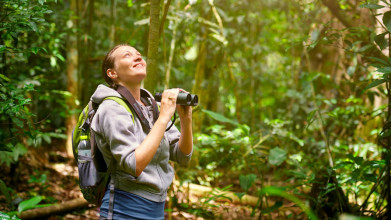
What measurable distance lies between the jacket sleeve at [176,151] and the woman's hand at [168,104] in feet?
1.19

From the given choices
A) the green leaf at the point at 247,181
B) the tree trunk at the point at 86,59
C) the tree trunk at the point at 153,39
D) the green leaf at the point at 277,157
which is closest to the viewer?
the tree trunk at the point at 153,39

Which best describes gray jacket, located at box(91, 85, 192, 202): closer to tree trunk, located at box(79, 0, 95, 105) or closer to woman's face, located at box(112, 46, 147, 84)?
woman's face, located at box(112, 46, 147, 84)

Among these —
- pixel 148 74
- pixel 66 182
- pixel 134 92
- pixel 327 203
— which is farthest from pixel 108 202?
pixel 66 182

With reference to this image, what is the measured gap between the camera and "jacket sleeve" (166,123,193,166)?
209 centimetres

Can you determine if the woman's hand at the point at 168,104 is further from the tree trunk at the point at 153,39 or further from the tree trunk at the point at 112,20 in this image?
the tree trunk at the point at 112,20

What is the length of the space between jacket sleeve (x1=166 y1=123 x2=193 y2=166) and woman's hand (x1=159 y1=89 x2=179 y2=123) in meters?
0.36

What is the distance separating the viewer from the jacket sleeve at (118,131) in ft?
5.32

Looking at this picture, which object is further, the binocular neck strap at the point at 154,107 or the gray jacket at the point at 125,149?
the binocular neck strap at the point at 154,107

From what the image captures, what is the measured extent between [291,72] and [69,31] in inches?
212

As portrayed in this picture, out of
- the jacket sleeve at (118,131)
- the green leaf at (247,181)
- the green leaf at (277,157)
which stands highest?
the jacket sleeve at (118,131)

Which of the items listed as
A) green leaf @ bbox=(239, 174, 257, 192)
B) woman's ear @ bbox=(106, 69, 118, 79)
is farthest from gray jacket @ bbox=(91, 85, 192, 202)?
green leaf @ bbox=(239, 174, 257, 192)

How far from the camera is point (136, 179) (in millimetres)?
1720

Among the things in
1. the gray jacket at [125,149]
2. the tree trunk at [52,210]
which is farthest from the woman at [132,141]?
the tree trunk at [52,210]

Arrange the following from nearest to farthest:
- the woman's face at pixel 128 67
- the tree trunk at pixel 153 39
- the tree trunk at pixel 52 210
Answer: the woman's face at pixel 128 67 < the tree trunk at pixel 153 39 < the tree trunk at pixel 52 210
